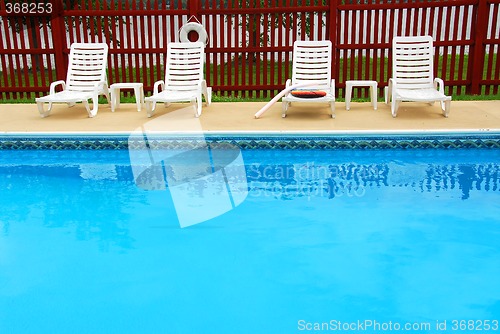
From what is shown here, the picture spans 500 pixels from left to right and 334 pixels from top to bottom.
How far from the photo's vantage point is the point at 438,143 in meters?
7.13

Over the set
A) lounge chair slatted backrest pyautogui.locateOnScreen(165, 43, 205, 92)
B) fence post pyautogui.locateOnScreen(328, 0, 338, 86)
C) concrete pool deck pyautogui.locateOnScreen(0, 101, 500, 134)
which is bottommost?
concrete pool deck pyautogui.locateOnScreen(0, 101, 500, 134)

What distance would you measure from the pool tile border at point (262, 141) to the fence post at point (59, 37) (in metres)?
2.87

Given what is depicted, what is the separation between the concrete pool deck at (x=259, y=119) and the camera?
738 cm

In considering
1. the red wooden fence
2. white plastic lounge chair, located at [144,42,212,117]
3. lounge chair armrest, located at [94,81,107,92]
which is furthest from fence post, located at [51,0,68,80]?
white plastic lounge chair, located at [144,42,212,117]

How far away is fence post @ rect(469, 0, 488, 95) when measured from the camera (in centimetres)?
913

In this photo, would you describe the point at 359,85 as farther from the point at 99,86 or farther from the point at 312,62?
the point at 99,86

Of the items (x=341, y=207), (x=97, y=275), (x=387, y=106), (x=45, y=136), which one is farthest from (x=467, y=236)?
(x=45, y=136)

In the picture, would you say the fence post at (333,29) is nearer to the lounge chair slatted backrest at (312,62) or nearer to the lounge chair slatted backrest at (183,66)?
the lounge chair slatted backrest at (312,62)

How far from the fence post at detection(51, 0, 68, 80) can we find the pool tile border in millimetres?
2868

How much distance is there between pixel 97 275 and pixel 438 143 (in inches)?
178

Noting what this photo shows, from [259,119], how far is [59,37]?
4056mm

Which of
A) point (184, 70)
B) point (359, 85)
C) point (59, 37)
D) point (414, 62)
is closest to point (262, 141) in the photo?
point (359, 85)

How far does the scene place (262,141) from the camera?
7211mm

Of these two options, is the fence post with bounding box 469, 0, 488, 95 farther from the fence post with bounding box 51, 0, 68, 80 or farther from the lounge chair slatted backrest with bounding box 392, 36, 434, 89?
the fence post with bounding box 51, 0, 68, 80
